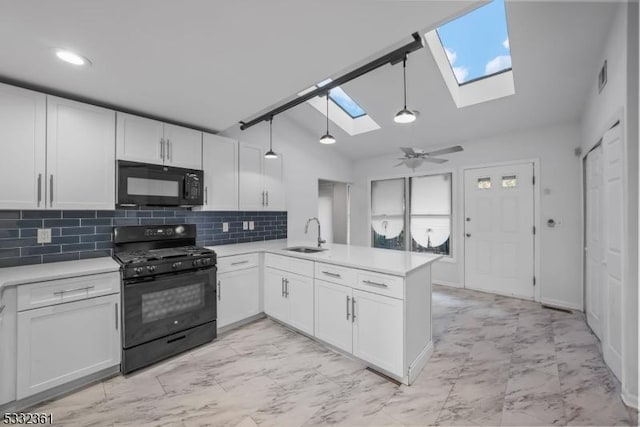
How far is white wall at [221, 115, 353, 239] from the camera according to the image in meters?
4.32

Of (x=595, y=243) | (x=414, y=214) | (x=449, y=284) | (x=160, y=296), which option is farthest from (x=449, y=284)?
(x=160, y=296)

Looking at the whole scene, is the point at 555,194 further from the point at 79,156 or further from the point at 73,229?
the point at 73,229

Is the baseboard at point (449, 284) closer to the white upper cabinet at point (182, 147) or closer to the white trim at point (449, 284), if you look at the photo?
the white trim at point (449, 284)

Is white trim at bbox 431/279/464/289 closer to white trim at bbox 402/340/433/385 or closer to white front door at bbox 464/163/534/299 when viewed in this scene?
white front door at bbox 464/163/534/299

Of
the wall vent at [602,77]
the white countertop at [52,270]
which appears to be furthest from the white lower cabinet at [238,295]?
the wall vent at [602,77]

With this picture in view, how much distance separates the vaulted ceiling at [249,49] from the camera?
1.47 meters

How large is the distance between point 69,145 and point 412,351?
10.7 feet

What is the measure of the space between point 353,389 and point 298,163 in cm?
357

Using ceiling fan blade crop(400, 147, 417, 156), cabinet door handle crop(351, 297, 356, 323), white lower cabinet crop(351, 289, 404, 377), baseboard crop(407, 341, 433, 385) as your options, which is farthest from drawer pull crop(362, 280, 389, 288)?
ceiling fan blade crop(400, 147, 417, 156)

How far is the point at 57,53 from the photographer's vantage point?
1.79 meters

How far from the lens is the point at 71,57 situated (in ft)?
5.99

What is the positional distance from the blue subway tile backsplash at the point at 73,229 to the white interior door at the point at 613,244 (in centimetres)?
391

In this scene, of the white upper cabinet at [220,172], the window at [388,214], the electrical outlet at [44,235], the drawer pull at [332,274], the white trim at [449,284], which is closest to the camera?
the electrical outlet at [44,235]

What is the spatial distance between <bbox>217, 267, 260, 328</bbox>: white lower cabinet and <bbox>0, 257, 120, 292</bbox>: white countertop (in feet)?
3.34
